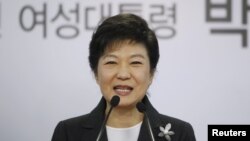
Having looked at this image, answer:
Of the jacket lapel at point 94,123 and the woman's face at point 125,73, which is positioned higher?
the woman's face at point 125,73

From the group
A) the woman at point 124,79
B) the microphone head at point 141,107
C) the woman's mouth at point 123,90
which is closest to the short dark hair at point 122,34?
the woman at point 124,79

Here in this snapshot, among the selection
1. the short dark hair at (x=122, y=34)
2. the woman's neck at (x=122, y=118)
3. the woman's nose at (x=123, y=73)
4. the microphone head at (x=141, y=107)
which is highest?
the short dark hair at (x=122, y=34)

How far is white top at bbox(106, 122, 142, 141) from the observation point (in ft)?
3.67

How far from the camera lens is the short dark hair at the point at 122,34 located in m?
1.12

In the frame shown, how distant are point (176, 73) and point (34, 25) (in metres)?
0.61

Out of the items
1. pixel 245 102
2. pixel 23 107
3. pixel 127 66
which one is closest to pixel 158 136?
pixel 127 66

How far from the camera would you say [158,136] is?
3.44 ft

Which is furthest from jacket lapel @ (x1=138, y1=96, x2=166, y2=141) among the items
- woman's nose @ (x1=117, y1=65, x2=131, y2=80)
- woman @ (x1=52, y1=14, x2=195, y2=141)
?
woman's nose @ (x1=117, y1=65, x2=131, y2=80)

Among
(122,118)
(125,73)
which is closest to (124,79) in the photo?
(125,73)

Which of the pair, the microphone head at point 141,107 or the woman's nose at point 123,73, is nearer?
the microphone head at point 141,107

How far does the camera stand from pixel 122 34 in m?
1.12

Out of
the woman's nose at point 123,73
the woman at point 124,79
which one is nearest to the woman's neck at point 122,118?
the woman at point 124,79

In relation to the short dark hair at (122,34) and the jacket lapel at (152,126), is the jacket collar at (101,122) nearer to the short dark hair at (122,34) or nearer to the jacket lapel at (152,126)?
the jacket lapel at (152,126)

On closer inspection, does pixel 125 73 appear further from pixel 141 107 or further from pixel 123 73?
pixel 141 107
